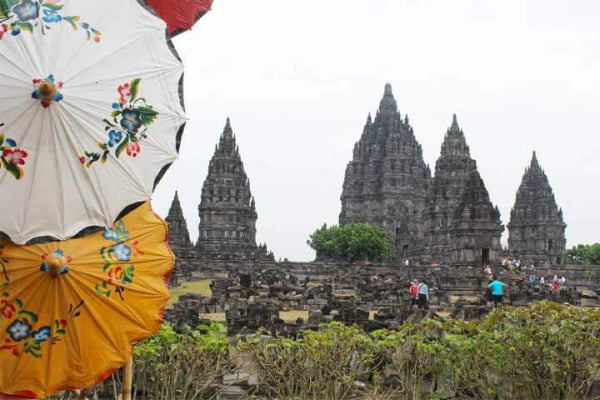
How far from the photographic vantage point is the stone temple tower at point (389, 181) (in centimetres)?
7062

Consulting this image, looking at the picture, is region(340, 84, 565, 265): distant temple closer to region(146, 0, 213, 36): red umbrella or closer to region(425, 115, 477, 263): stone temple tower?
region(425, 115, 477, 263): stone temple tower

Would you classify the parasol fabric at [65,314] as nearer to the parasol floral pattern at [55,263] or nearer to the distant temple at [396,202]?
the parasol floral pattern at [55,263]

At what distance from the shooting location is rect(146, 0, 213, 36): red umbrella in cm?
500

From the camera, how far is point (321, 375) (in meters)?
6.88

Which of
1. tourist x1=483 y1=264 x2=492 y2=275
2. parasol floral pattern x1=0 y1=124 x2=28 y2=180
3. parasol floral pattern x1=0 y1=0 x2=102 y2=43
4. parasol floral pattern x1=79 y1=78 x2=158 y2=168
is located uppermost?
parasol floral pattern x1=0 y1=0 x2=102 y2=43

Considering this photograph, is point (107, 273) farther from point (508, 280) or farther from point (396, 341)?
point (508, 280)

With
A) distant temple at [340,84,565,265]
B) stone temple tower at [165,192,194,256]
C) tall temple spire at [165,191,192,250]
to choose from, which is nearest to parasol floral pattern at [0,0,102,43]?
distant temple at [340,84,565,265]

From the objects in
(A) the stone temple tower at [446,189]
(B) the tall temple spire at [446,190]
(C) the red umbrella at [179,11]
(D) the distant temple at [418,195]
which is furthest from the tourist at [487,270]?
(C) the red umbrella at [179,11]

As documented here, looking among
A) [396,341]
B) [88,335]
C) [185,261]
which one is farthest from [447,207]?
[88,335]

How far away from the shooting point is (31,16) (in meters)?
4.14

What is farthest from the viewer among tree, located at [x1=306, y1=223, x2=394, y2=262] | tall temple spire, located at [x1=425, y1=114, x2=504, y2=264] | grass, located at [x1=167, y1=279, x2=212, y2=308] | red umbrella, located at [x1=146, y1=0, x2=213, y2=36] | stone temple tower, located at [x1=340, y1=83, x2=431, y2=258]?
stone temple tower, located at [x1=340, y1=83, x2=431, y2=258]

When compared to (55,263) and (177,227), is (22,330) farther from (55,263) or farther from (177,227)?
(177,227)

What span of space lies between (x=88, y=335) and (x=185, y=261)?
3859 centimetres

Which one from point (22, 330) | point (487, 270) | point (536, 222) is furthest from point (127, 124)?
point (536, 222)
